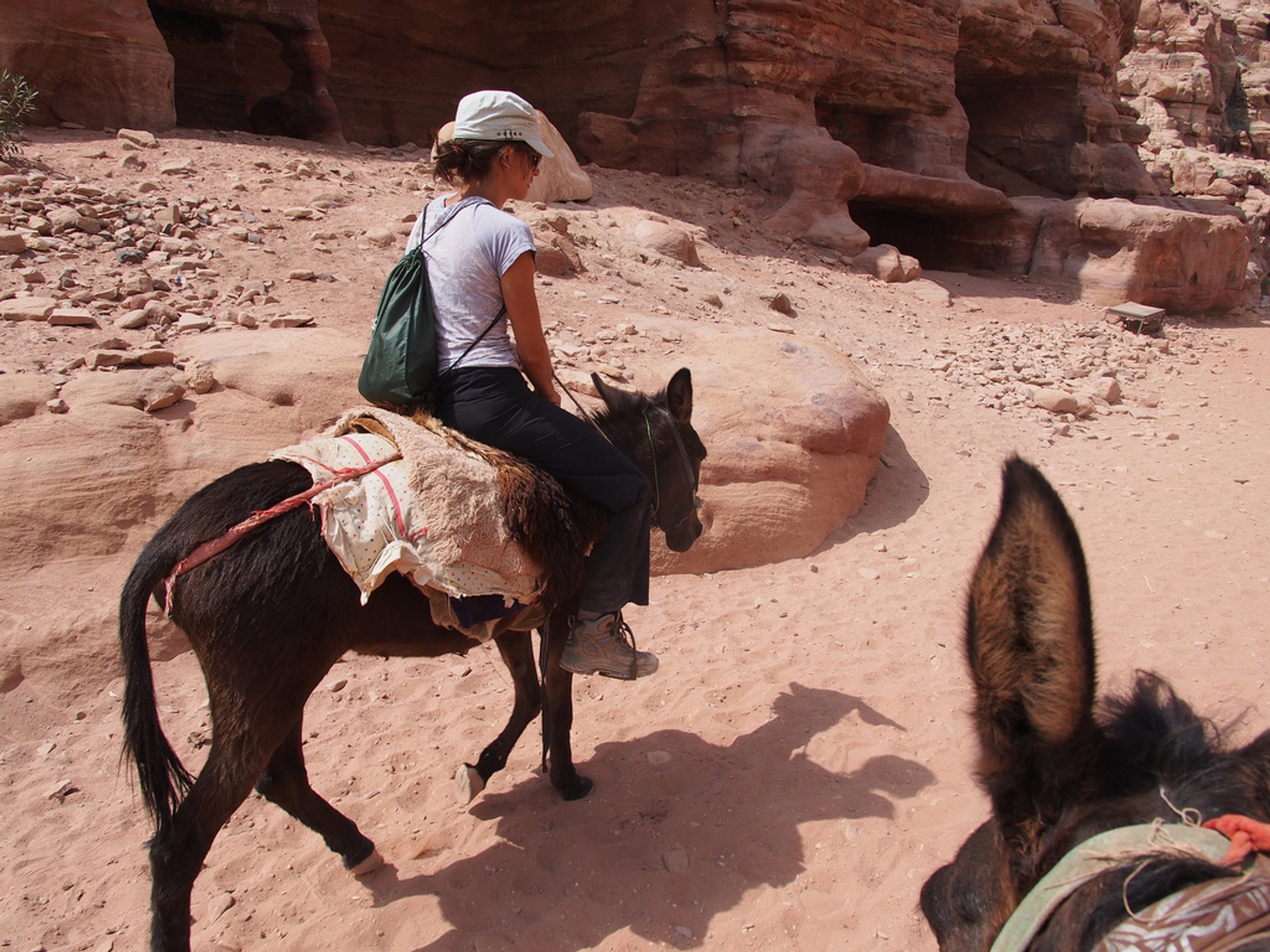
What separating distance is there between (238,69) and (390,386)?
13395mm

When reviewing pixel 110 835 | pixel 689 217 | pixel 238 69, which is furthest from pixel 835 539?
pixel 238 69

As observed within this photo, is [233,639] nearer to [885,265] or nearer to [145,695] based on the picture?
[145,695]

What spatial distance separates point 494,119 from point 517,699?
2263mm

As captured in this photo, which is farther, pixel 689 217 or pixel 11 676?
pixel 689 217

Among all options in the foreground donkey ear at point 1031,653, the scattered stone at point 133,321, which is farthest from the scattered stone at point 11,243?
the foreground donkey ear at point 1031,653

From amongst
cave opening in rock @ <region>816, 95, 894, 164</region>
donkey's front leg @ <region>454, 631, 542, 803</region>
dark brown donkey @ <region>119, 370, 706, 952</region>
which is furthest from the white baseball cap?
cave opening in rock @ <region>816, 95, 894, 164</region>

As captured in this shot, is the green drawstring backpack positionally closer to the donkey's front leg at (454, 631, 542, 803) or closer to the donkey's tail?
the donkey's tail

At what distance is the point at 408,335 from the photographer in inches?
106

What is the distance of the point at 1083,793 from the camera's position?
1438 millimetres

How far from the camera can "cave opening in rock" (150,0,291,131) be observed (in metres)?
12.2

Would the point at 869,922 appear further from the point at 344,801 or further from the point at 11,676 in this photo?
the point at 11,676

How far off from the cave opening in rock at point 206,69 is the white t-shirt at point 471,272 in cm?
1132

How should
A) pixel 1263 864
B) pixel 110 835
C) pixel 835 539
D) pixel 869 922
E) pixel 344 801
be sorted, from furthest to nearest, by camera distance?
pixel 835 539 < pixel 344 801 < pixel 110 835 < pixel 869 922 < pixel 1263 864

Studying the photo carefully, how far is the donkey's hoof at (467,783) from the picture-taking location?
3.24 meters
